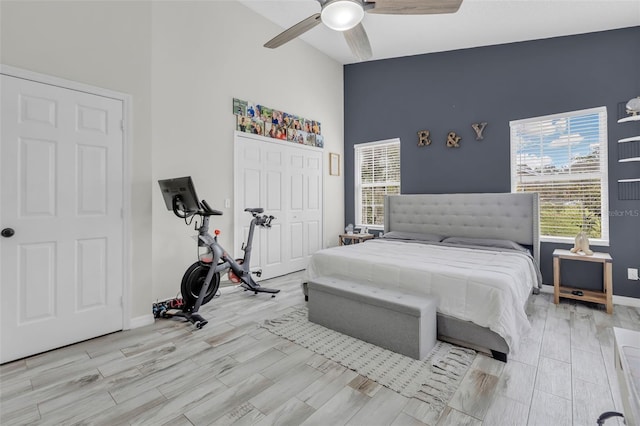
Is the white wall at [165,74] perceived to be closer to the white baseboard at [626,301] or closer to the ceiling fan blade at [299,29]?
the ceiling fan blade at [299,29]

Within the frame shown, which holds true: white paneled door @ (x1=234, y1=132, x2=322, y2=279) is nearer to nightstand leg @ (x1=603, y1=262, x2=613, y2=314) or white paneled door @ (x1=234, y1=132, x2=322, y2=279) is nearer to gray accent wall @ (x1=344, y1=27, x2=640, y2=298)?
gray accent wall @ (x1=344, y1=27, x2=640, y2=298)

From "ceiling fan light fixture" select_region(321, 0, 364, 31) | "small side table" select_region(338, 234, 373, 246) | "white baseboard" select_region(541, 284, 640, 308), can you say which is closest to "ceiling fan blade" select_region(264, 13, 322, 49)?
"ceiling fan light fixture" select_region(321, 0, 364, 31)

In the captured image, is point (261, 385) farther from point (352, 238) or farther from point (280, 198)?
point (352, 238)

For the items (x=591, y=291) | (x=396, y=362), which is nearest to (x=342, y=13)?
(x=396, y=362)

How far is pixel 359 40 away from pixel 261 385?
289cm

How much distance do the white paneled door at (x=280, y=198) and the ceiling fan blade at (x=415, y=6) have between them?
2425mm

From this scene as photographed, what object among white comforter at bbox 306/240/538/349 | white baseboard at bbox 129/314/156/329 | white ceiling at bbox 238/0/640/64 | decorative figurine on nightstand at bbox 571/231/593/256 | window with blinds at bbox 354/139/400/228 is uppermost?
white ceiling at bbox 238/0/640/64

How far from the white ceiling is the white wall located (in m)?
0.51

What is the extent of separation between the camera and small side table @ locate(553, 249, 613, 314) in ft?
10.4

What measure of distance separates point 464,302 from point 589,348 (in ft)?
3.48

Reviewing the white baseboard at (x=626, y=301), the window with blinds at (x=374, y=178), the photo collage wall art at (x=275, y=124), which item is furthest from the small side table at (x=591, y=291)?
the photo collage wall art at (x=275, y=124)

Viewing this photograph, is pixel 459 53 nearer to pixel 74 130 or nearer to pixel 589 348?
pixel 589 348

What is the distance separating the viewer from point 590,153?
12.0 ft

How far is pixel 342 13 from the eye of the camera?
2227 mm
